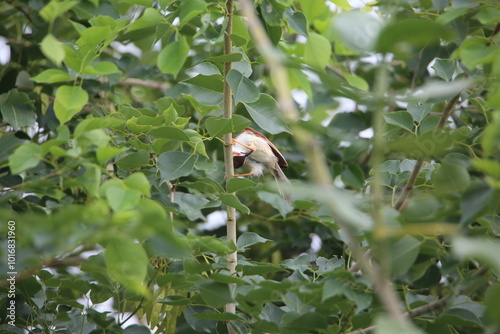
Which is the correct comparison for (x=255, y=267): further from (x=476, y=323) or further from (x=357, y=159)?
(x=357, y=159)

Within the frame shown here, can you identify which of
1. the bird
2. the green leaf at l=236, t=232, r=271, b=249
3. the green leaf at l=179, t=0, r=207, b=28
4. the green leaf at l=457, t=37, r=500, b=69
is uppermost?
the green leaf at l=179, t=0, r=207, b=28

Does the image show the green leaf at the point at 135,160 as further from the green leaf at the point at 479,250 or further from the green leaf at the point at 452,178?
the green leaf at the point at 479,250

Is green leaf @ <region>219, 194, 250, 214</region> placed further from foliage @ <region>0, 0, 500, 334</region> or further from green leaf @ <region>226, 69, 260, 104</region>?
green leaf @ <region>226, 69, 260, 104</region>

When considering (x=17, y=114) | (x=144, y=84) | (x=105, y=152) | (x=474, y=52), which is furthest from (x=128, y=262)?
(x=144, y=84)

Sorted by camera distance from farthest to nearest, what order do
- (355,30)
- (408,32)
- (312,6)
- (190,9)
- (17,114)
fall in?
(17,114), (312,6), (190,9), (355,30), (408,32)

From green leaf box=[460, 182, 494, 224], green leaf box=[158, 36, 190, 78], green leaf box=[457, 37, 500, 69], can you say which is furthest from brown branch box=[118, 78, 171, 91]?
green leaf box=[460, 182, 494, 224]

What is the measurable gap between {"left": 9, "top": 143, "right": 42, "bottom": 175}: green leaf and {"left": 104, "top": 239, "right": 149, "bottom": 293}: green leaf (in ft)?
1.05

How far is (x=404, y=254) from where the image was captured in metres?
1.44

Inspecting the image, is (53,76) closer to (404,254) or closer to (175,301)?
(175,301)

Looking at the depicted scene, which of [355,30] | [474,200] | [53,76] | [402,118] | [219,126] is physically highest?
[355,30]

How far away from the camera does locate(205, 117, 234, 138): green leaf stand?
79.6 inches

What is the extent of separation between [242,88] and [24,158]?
32.4 inches

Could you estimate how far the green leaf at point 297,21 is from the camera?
218cm

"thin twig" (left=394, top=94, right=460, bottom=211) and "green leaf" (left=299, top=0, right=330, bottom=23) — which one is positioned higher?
"green leaf" (left=299, top=0, right=330, bottom=23)
